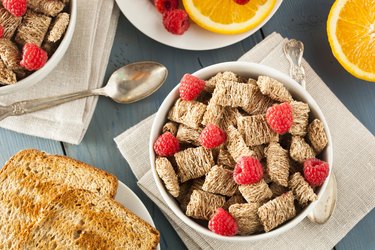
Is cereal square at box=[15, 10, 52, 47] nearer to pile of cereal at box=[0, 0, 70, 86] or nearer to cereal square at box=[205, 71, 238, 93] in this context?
pile of cereal at box=[0, 0, 70, 86]

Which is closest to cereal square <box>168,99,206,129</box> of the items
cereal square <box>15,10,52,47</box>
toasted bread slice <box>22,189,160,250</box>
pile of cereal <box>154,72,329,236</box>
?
pile of cereal <box>154,72,329,236</box>

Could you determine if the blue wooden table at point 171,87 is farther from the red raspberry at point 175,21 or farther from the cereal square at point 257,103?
the cereal square at point 257,103

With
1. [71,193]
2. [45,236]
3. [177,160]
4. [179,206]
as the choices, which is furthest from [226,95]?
[45,236]

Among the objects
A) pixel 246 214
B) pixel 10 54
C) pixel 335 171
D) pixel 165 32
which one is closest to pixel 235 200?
pixel 246 214

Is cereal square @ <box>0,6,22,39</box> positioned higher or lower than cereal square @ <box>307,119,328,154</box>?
higher

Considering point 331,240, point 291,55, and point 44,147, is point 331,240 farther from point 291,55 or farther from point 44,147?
point 44,147

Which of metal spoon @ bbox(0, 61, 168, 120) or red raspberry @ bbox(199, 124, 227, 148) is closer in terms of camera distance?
red raspberry @ bbox(199, 124, 227, 148)
